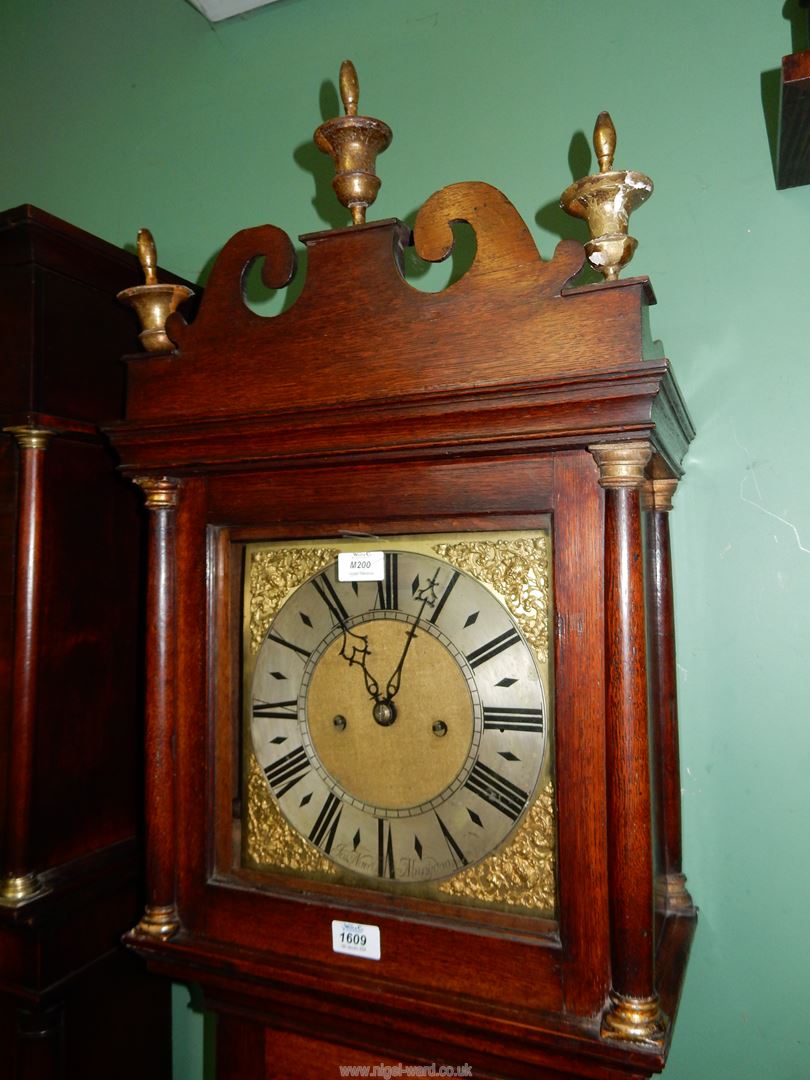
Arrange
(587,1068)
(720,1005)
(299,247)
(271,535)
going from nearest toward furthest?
1. (587,1068)
2. (271,535)
3. (720,1005)
4. (299,247)

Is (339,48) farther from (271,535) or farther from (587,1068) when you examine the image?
(587,1068)

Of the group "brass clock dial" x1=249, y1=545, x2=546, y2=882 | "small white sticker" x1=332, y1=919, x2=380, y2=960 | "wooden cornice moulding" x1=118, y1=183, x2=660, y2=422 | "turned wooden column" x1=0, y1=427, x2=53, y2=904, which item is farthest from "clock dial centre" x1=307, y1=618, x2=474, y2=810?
"turned wooden column" x1=0, y1=427, x2=53, y2=904

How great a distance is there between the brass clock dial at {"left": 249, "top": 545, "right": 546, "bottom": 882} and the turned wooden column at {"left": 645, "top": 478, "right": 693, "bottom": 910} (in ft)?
0.98

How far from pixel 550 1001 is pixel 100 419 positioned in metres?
1.01

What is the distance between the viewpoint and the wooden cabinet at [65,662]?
1.16 meters

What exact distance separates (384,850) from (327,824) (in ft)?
0.26

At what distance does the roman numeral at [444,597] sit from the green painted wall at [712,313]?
447mm

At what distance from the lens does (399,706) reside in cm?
94

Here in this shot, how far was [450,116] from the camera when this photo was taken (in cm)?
142

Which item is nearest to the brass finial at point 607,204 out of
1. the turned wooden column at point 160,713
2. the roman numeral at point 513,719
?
the roman numeral at point 513,719

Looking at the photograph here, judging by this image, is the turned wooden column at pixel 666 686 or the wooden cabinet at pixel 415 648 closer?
the wooden cabinet at pixel 415 648

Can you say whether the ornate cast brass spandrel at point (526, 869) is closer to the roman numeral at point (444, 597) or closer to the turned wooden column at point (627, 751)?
the turned wooden column at point (627, 751)

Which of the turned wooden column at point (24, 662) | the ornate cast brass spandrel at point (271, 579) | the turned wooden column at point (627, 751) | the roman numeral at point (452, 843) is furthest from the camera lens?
the turned wooden column at point (24, 662)

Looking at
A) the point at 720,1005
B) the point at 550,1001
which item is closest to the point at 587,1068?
the point at 550,1001
